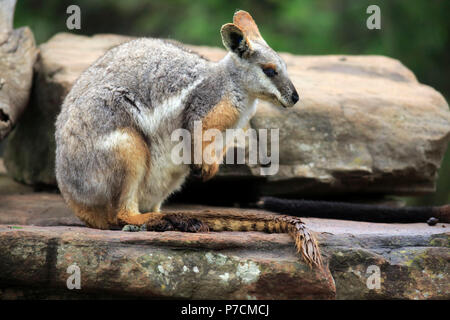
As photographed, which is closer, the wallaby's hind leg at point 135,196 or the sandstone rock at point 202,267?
the sandstone rock at point 202,267

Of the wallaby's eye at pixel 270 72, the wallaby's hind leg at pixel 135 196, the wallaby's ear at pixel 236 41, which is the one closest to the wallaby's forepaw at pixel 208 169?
the wallaby's hind leg at pixel 135 196

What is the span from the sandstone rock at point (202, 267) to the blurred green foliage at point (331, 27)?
8562 millimetres

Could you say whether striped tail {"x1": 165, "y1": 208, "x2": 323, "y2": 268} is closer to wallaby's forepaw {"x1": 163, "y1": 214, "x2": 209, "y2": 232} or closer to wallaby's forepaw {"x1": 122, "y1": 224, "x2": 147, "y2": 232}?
wallaby's forepaw {"x1": 163, "y1": 214, "x2": 209, "y2": 232}

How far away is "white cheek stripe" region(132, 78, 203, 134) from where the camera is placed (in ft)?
20.6

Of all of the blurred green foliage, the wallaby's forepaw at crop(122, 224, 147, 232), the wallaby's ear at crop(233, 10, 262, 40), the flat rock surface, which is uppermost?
the blurred green foliage

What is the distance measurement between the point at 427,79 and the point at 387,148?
7.87 meters

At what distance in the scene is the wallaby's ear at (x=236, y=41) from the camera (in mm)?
6441

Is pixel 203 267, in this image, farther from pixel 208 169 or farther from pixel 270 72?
pixel 270 72

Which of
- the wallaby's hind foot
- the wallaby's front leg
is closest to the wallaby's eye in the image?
the wallaby's front leg

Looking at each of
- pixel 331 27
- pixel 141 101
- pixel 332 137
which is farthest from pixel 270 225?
pixel 331 27

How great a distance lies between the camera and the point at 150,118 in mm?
6324

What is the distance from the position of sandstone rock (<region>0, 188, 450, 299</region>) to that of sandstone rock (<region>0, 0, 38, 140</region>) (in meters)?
2.66

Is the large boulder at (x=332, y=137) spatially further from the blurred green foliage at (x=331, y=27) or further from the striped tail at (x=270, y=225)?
the blurred green foliage at (x=331, y=27)

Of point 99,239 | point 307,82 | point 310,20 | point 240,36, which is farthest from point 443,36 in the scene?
point 99,239
